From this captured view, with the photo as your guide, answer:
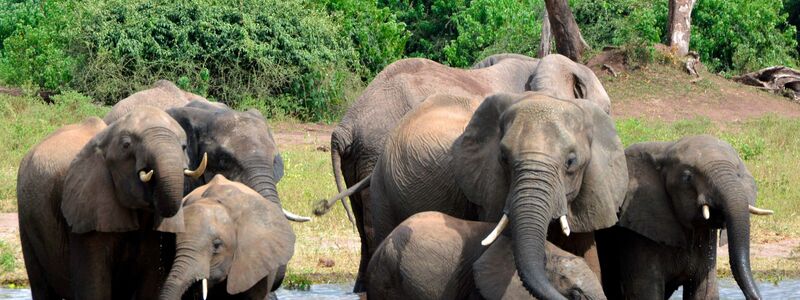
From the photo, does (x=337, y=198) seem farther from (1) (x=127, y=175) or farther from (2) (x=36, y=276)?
(1) (x=127, y=175)

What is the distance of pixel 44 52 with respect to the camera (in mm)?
20594

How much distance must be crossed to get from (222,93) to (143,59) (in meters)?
1.06

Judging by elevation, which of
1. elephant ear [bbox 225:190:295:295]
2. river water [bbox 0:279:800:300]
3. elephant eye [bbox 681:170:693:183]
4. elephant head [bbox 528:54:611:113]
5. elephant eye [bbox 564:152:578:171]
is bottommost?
river water [bbox 0:279:800:300]

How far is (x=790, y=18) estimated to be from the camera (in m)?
27.8

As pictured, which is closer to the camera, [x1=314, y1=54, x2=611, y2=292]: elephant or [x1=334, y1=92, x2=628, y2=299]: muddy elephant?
[x1=334, y1=92, x2=628, y2=299]: muddy elephant

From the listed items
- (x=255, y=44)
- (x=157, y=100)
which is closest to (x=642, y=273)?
(x=157, y=100)

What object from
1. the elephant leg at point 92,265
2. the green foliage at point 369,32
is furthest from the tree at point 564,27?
the elephant leg at point 92,265

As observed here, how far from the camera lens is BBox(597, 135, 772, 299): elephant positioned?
23.4ft

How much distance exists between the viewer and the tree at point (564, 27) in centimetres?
1991

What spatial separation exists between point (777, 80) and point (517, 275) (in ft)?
55.7

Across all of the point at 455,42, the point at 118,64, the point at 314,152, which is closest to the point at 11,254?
the point at 314,152

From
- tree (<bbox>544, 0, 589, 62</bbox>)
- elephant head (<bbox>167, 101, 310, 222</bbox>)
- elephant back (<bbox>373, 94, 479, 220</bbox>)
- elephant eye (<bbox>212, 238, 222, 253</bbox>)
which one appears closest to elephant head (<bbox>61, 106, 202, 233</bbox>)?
elephant eye (<bbox>212, 238, 222, 253</bbox>)

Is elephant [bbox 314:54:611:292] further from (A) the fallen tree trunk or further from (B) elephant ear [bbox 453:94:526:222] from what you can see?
(A) the fallen tree trunk

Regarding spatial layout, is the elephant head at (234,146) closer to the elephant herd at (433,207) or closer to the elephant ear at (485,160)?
the elephant herd at (433,207)
